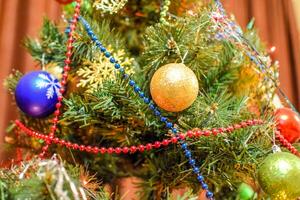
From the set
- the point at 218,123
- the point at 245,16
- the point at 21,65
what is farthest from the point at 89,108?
the point at 245,16

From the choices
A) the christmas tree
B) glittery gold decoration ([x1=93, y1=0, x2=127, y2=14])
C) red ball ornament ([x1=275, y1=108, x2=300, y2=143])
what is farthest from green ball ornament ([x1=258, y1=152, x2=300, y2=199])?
glittery gold decoration ([x1=93, y1=0, x2=127, y2=14])

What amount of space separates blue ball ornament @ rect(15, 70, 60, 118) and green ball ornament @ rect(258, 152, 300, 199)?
0.93ft

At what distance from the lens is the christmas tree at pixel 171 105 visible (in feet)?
1.42

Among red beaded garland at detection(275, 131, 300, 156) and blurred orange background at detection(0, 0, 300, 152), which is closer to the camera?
red beaded garland at detection(275, 131, 300, 156)

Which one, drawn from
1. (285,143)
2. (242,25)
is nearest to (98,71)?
(285,143)

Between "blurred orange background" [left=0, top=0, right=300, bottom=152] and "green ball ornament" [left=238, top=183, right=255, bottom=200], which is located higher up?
"blurred orange background" [left=0, top=0, right=300, bottom=152]

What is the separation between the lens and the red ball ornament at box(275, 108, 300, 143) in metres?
0.50

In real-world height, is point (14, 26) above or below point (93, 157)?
above

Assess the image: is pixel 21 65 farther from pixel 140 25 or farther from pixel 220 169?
pixel 220 169

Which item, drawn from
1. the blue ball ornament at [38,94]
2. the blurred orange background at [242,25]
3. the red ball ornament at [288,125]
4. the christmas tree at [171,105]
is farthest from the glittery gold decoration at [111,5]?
the blurred orange background at [242,25]

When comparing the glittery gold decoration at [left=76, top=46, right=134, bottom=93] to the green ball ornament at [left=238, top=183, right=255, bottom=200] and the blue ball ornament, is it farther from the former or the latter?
the green ball ornament at [left=238, top=183, right=255, bottom=200]

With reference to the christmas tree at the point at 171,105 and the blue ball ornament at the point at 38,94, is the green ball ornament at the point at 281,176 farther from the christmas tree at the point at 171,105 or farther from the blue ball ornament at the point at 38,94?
the blue ball ornament at the point at 38,94

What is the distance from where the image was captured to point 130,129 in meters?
0.50

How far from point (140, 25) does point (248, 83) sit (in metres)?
0.22
